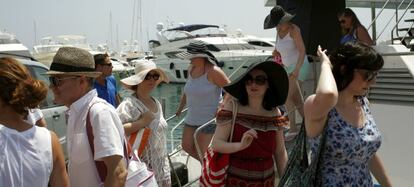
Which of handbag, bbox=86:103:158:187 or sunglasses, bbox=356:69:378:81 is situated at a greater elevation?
sunglasses, bbox=356:69:378:81

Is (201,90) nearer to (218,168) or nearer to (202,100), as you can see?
(202,100)

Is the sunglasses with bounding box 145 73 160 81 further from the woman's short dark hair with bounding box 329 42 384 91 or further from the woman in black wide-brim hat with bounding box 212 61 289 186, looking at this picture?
the woman's short dark hair with bounding box 329 42 384 91

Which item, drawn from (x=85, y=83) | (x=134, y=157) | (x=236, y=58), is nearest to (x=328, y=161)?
(x=134, y=157)

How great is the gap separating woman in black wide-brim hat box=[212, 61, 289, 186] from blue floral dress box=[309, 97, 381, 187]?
1.39 ft

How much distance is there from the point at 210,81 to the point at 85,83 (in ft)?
7.42

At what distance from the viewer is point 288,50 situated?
209 inches

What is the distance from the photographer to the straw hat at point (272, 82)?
2910 millimetres

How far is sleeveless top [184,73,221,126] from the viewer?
457 cm

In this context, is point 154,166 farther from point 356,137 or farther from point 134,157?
point 356,137

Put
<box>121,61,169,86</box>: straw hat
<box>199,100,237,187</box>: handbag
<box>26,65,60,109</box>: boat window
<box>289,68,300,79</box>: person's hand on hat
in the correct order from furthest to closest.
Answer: <box>26,65,60,109</box>: boat window, <box>289,68,300,79</box>: person's hand on hat, <box>121,61,169,86</box>: straw hat, <box>199,100,237,187</box>: handbag

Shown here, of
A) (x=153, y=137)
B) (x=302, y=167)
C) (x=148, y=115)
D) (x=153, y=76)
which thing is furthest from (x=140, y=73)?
(x=302, y=167)

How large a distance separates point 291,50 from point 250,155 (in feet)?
8.92

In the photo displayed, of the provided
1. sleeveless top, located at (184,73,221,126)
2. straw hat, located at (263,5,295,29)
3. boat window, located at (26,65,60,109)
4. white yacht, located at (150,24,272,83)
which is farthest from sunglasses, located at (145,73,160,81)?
white yacht, located at (150,24,272,83)

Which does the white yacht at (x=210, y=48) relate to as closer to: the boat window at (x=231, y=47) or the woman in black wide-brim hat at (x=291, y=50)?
the boat window at (x=231, y=47)
